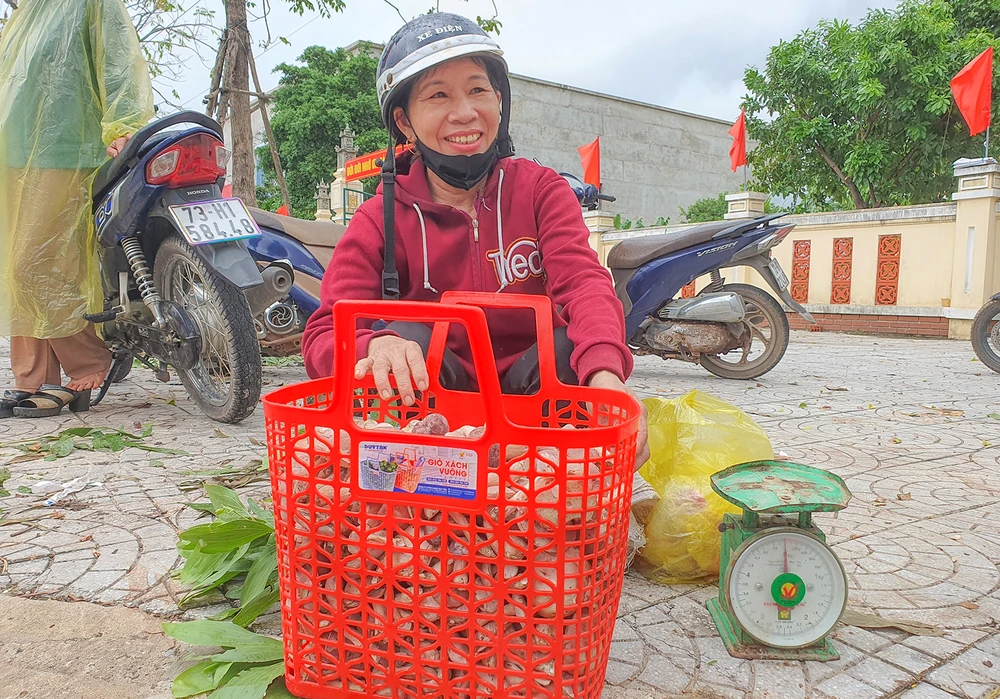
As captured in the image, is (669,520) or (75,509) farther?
(75,509)

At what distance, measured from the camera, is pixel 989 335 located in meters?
5.64

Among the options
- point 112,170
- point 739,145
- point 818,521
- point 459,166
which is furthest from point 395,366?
point 739,145

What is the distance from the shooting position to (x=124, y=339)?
11.5 feet

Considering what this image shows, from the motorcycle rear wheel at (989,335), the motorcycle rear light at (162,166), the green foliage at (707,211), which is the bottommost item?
the motorcycle rear wheel at (989,335)

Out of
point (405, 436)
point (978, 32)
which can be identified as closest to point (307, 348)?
point (405, 436)

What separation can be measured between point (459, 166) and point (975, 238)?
32.7 ft

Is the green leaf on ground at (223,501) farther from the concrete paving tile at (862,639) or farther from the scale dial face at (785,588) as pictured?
the concrete paving tile at (862,639)

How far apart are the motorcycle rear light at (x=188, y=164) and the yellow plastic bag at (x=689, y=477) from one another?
2.22 metres

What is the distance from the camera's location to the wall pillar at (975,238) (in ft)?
31.0

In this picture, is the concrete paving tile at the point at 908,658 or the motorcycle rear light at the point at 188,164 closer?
the concrete paving tile at the point at 908,658

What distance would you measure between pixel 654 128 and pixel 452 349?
2919 centimetres

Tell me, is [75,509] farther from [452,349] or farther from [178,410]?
[178,410]

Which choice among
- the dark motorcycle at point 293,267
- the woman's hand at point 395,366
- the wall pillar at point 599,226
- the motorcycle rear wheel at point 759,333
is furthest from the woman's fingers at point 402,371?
the wall pillar at point 599,226

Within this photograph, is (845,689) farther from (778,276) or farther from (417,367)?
(778,276)
